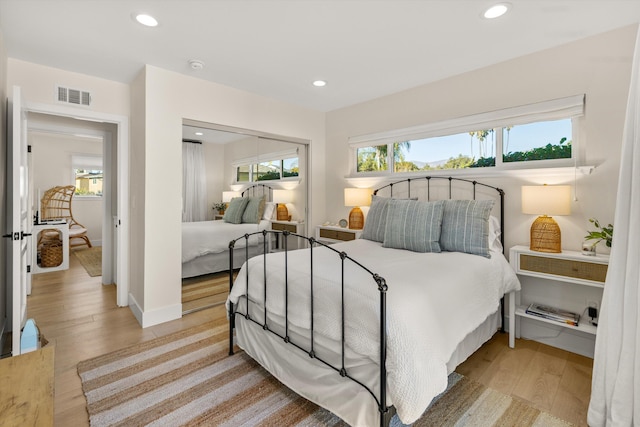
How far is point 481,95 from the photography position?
2.98 meters

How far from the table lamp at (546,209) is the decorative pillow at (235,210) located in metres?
2.92

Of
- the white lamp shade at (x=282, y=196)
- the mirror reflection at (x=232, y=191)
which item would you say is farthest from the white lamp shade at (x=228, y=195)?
the white lamp shade at (x=282, y=196)

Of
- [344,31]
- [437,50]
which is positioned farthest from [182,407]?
[437,50]

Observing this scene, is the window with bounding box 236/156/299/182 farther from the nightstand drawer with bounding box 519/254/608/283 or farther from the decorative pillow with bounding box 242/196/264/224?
the nightstand drawer with bounding box 519/254/608/283

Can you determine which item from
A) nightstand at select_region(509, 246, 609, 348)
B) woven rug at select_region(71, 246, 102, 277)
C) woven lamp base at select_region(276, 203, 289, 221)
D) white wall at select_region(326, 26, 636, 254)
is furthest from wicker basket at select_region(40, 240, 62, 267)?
nightstand at select_region(509, 246, 609, 348)

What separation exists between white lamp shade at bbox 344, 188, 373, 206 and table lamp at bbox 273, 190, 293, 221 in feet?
2.64

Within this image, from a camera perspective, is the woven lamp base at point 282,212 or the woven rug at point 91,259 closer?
the woven lamp base at point 282,212

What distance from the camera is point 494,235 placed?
2.68 metres

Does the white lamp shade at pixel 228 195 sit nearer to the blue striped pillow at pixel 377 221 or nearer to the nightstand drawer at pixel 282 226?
the nightstand drawer at pixel 282 226

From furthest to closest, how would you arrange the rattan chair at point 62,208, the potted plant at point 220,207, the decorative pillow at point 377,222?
1. the rattan chair at point 62,208
2. the potted plant at point 220,207
3. the decorative pillow at point 377,222

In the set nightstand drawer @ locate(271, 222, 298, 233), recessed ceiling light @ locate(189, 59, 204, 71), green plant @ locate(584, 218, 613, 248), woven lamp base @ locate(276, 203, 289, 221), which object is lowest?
nightstand drawer @ locate(271, 222, 298, 233)

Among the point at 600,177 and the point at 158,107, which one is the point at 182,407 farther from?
the point at 600,177

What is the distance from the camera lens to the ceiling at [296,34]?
2.03 meters

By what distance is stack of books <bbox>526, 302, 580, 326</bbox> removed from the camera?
93.3 inches
